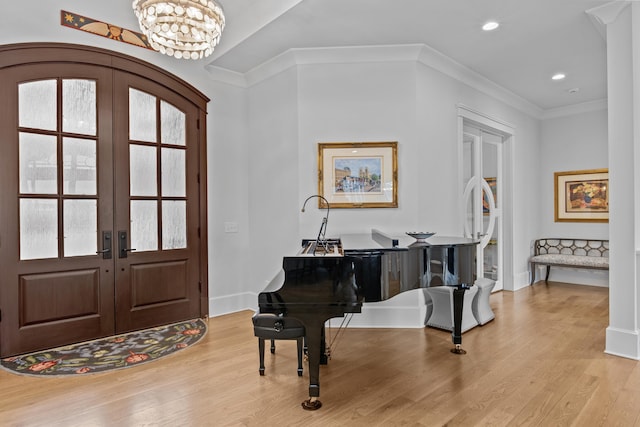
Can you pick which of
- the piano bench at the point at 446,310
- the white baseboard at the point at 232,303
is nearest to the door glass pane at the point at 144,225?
the white baseboard at the point at 232,303

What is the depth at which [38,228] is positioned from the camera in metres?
3.43

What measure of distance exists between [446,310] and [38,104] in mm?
4426

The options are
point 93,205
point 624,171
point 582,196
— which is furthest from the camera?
point 582,196

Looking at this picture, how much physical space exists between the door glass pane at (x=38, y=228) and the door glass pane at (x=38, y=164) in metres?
0.12

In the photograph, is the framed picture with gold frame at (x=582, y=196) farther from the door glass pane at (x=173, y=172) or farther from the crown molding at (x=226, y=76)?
the door glass pane at (x=173, y=172)

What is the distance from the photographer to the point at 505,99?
217 inches

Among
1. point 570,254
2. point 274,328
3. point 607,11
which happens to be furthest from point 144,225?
point 570,254

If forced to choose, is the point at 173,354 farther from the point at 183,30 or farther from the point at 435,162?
the point at 435,162

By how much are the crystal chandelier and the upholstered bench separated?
5.87 m

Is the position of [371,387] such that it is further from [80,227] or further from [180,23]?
[80,227]

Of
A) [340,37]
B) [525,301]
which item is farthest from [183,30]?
[525,301]

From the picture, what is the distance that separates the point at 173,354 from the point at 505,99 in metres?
5.48

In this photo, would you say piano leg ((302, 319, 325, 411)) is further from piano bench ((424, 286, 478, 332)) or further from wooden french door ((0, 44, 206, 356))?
wooden french door ((0, 44, 206, 356))

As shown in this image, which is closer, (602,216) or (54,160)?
(54,160)
